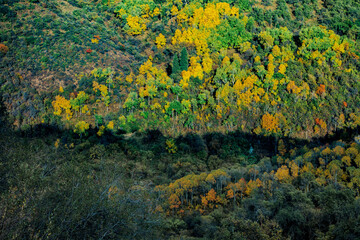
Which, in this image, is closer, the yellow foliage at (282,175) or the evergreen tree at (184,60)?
the yellow foliage at (282,175)

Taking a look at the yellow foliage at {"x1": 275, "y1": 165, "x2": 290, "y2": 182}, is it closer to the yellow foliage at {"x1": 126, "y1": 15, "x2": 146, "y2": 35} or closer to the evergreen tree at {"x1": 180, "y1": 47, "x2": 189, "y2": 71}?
the evergreen tree at {"x1": 180, "y1": 47, "x2": 189, "y2": 71}

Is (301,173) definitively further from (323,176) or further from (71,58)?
(71,58)

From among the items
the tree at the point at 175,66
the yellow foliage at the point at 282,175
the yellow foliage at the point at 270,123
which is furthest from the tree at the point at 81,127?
the yellow foliage at the point at 270,123

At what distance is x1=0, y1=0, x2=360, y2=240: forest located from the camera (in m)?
58.6

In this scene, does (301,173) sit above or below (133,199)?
below

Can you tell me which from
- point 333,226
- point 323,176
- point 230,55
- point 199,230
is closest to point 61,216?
point 199,230

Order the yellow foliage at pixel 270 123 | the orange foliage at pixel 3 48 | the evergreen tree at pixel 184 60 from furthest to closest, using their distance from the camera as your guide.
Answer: the evergreen tree at pixel 184 60
the yellow foliage at pixel 270 123
the orange foliage at pixel 3 48

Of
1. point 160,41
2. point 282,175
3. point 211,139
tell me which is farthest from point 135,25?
A: point 282,175

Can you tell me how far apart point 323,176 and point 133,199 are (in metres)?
56.3

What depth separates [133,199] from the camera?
23219 millimetres

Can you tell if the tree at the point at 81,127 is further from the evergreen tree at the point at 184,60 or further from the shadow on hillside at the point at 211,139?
the evergreen tree at the point at 184,60

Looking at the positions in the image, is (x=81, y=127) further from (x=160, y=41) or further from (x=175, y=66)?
(x=160, y=41)

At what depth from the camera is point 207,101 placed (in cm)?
9512

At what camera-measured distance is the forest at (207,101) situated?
58.6 meters
